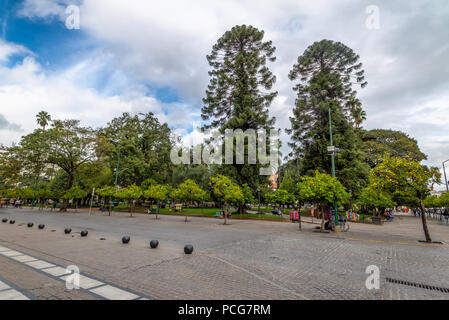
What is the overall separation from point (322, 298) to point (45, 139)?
37.8m

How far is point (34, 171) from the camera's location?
99.5 ft

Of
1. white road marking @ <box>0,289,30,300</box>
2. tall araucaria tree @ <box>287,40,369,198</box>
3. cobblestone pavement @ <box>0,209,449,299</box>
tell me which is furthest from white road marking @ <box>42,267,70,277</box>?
tall araucaria tree @ <box>287,40,369,198</box>

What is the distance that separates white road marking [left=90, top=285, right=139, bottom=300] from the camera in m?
4.43

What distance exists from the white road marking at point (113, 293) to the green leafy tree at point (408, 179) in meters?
14.6

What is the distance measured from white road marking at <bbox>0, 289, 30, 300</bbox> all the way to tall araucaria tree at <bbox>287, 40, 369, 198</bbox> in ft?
84.0

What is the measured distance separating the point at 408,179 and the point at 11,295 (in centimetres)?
1751

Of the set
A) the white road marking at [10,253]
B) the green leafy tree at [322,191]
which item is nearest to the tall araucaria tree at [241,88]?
the green leafy tree at [322,191]

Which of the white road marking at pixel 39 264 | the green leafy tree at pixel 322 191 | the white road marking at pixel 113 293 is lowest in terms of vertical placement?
the white road marking at pixel 39 264

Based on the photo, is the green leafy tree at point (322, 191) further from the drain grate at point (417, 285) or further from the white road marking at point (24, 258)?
the white road marking at point (24, 258)

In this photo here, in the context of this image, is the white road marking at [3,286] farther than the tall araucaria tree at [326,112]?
No

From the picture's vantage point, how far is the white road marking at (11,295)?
167 inches

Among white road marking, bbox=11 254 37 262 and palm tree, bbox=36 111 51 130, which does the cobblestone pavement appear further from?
palm tree, bbox=36 111 51 130

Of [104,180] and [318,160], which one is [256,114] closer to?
[318,160]

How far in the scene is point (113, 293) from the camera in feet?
15.2
